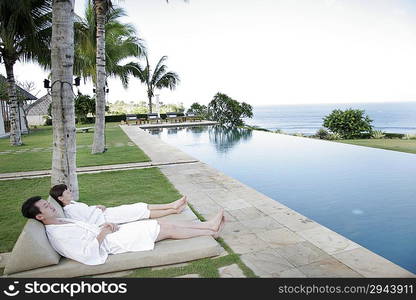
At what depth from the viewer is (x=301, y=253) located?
277 centimetres

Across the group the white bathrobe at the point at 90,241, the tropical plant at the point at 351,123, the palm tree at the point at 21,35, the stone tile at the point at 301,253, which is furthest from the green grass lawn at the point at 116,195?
the tropical plant at the point at 351,123

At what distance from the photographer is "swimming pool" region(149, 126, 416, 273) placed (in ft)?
12.4

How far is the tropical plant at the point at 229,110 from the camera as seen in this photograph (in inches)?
885

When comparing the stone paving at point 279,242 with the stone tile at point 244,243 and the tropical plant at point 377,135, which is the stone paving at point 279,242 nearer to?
the stone tile at point 244,243

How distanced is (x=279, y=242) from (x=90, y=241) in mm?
1895

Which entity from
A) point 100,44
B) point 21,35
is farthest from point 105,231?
point 21,35

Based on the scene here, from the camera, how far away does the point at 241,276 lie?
2.39m

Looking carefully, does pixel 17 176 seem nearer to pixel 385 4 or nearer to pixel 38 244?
pixel 38 244

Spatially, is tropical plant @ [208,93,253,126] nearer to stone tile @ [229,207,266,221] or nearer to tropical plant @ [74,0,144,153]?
tropical plant @ [74,0,144,153]

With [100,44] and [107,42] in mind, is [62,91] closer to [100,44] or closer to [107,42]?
[100,44]

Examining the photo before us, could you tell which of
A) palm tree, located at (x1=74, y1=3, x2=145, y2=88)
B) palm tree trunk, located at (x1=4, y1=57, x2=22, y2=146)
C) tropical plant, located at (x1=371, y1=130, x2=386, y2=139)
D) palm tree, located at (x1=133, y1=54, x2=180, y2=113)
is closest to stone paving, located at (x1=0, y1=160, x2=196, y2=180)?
palm tree, located at (x1=74, y1=3, x2=145, y2=88)

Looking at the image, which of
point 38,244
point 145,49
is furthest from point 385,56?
point 38,244

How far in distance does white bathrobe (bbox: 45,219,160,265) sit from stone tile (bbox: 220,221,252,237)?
1034 mm

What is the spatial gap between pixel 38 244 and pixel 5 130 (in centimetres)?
1993
